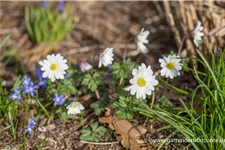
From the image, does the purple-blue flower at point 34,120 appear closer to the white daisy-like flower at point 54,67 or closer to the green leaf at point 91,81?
the white daisy-like flower at point 54,67

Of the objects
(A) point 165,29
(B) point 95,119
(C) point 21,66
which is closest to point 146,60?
(A) point 165,29

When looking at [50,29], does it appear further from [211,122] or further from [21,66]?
[211,122]

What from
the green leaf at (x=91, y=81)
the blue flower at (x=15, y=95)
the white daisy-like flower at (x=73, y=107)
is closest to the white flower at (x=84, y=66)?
Result: the green leaf at (x=91, y=81)

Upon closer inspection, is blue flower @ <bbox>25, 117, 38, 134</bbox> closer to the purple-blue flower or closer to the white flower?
the purple-blue flower

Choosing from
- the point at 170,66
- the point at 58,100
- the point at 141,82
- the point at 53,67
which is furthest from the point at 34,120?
the point at 170,66

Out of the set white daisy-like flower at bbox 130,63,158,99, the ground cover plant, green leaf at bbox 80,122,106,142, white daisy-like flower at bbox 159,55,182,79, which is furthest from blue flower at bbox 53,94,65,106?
white daisy-like flower at bbox 159,55,182,79

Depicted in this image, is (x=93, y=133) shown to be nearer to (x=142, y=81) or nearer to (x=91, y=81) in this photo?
(x=91, y=81)
